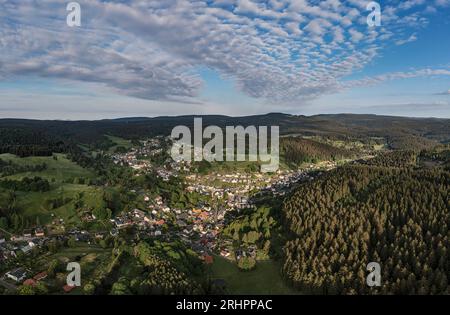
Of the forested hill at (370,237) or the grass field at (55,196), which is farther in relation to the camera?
the grass field at (55,196)

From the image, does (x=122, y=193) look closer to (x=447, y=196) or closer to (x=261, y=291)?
(x=261, y=291)

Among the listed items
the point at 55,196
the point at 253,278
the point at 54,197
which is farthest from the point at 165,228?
the point at 55,196

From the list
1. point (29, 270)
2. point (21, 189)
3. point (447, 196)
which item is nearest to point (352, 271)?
point (447, 196)

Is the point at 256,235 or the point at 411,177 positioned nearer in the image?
the point at 256,235

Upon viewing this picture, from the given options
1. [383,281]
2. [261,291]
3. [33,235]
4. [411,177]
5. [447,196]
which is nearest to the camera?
[383,281]

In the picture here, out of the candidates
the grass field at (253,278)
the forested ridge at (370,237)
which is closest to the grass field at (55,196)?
the grass field at (253,278)

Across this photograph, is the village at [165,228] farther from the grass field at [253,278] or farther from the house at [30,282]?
the grass field at [253,278]

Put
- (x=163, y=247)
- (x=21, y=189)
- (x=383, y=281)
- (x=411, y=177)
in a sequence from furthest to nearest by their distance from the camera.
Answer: (x=411, y=177), (x=21, y=189), (x=163, y=247), (x=383, y=281)

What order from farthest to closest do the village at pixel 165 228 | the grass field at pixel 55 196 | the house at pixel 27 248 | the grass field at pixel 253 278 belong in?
1. the grass field at pixel 55 196
2. the village at pixel 165 228
3. the house at pixel 27 248
4. the grass field at pixel 253 278
